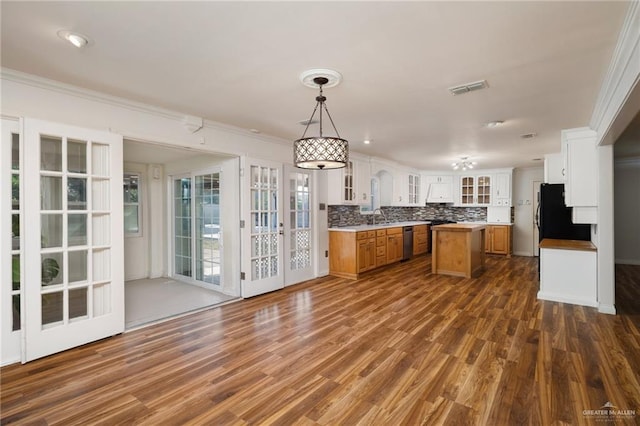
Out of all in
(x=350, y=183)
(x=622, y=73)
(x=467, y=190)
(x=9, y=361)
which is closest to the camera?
(x=622, y=73)

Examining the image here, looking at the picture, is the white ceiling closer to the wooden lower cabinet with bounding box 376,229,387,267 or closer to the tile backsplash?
the wooden lower cabinet with bounding box 376,229,387,267

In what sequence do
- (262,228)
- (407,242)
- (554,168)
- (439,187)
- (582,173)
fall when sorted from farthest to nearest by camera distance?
(439,187), (407,242), (554,168), (262,228), (582,173)

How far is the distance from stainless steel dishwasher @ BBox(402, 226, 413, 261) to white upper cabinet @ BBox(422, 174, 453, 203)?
2.14 meters

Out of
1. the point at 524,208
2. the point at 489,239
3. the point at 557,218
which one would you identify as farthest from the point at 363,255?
the point at 524,208

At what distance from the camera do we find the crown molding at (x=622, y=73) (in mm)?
1792

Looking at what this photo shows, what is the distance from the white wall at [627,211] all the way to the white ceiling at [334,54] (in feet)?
15.7

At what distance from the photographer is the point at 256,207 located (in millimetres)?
4477

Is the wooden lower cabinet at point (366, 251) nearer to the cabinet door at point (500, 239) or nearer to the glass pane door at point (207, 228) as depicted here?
the glass pane door at point (207, 228)

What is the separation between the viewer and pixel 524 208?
8.11 metres

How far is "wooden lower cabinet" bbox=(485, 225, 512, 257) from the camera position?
782 centimetres

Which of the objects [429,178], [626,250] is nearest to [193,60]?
[429,178]

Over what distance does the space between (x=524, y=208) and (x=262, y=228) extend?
23.3 ft

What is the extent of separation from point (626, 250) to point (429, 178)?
449 cm

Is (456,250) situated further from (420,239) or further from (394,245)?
(420,239)
